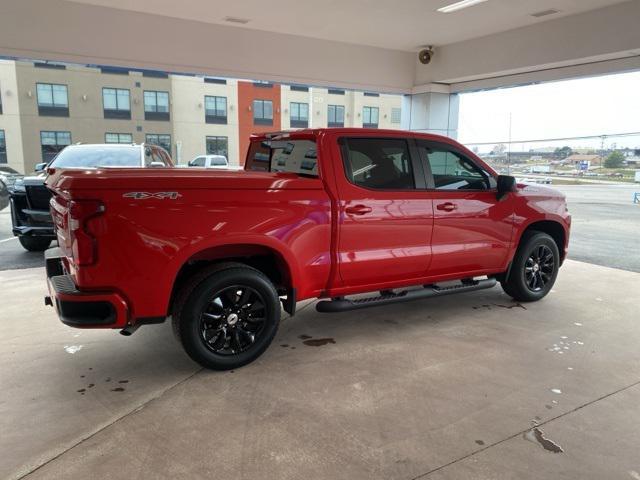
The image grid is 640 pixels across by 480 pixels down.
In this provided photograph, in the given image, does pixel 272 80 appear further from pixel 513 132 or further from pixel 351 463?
pixel 351 463

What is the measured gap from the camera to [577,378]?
3594 mm

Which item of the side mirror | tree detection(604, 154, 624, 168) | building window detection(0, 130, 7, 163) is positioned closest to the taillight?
the side mirror

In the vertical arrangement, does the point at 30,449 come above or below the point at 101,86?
below

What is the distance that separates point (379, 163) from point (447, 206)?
0.80 meters

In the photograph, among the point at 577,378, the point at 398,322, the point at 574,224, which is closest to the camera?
the point at 577,378

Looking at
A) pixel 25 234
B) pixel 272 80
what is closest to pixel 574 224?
pixel 272 80

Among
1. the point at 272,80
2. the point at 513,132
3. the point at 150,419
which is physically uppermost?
the point at 272,80

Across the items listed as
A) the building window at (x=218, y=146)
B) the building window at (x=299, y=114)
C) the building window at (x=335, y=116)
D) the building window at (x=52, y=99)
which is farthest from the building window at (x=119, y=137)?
the building window at (x=335, y=116)

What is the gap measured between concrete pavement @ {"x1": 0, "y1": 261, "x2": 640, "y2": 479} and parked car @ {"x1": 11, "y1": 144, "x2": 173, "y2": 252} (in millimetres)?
2630

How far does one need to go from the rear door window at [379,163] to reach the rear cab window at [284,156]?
29cm

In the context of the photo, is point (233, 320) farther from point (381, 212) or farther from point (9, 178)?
point (9, 178)

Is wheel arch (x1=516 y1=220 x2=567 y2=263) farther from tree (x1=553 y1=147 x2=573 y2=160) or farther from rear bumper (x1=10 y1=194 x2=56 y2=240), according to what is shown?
rear bumper (x1=10 y1=194 x2=56 y2=240)

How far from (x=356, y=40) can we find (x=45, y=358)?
7.64 meters

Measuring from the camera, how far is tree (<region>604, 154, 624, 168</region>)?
9424 millimetres
